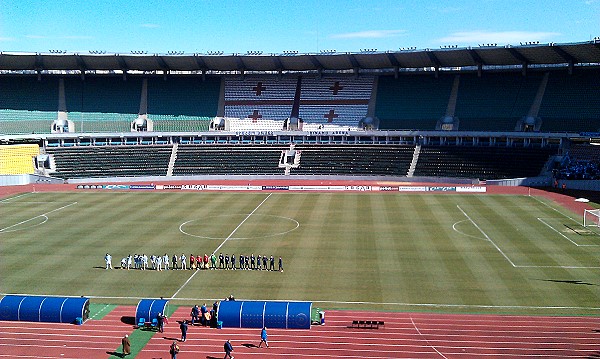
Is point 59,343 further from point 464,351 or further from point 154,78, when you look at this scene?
point 154,78

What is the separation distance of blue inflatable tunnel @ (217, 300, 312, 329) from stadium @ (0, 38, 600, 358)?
83 mm

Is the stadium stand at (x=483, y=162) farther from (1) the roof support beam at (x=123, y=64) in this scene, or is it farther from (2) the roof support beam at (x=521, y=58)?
(1) the roof support beam at (x=123, y=64)

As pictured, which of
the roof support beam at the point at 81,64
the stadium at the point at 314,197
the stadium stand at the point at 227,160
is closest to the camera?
the stadium at the point at 314,197

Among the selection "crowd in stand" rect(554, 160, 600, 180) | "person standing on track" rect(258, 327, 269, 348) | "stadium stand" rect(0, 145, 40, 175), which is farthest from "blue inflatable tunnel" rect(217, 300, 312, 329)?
"stadium stand" rect(0, 145, 40, 175)

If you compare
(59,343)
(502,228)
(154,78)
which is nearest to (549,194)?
(502,228)

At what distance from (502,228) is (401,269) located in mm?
13120

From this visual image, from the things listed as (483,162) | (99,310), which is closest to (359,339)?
(99,310)

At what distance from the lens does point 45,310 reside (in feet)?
84.6

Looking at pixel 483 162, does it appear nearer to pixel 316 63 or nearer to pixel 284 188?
pixel 284 188

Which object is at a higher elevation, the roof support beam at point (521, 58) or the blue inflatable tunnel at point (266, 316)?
the roof support beam at point (521, 58)

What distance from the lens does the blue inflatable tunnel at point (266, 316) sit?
24891 millimetres

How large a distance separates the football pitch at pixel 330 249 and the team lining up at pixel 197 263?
1.86ft

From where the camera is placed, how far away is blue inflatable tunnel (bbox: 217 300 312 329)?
81.7ft

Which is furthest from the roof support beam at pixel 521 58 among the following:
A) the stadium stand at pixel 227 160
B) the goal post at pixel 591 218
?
the stadium stand at pixel 227 160
